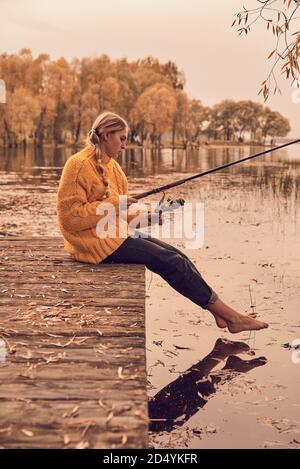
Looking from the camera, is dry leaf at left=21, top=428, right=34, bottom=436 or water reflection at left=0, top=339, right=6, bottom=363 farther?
water reflection at left=0, top=339, right=6, bottom=363

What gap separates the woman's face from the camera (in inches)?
232

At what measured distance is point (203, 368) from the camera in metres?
6.07

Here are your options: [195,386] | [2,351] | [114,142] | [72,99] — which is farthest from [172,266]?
[72,99]

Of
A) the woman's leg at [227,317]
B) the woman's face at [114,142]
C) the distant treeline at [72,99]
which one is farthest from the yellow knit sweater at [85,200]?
the distant treeline at [72,99]

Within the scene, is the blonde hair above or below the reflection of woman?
above

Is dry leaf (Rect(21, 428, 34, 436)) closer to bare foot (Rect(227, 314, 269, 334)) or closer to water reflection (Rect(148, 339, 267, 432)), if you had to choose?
water reflection (Rect(148, 339, 267, 432))

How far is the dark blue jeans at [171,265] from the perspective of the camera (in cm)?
616

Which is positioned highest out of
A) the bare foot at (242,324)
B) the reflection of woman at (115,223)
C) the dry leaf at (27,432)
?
the reflection of woman at (115,223)

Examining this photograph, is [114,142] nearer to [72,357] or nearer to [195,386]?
[195,386]

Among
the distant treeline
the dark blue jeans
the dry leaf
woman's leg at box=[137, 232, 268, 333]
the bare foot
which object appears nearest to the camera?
the dry leaf

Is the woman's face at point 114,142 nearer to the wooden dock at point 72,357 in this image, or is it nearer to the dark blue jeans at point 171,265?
the dark blue jeans at point 171,265

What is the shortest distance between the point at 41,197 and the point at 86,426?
16.1 m

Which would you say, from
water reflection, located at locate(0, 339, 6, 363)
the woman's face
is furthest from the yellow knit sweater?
water reflection, located at locate(0, 339, 6, 363)

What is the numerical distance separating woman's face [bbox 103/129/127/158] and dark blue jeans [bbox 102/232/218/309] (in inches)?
33.1
